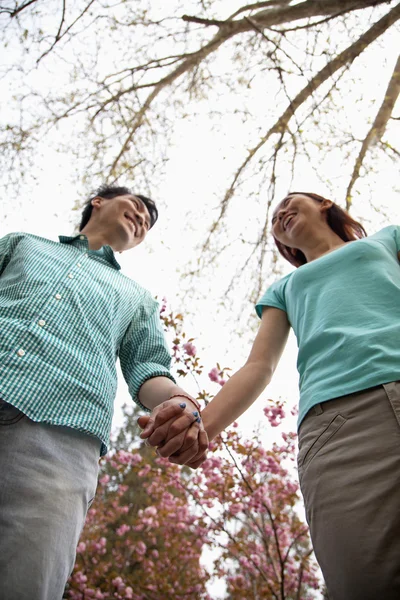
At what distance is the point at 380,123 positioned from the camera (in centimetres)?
377

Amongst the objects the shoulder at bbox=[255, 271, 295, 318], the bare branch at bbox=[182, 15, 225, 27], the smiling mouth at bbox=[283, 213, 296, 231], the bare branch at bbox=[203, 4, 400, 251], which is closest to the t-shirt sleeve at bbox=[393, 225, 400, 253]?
the shoulder at bbox=[255, 271, 295, 318]

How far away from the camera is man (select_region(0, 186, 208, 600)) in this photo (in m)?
0.92

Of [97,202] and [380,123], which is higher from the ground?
[380,123]

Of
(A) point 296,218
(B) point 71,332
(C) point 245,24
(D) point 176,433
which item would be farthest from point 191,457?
(C) point 245,24

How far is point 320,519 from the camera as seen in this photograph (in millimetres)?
957

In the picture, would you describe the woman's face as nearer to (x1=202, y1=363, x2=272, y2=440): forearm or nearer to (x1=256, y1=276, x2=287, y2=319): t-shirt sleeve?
(x1=256, y1=276, x2=287, y2=319): t-shirt sleeve

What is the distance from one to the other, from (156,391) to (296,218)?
3.66 feet

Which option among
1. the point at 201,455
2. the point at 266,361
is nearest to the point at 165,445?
→ the point at 201,455

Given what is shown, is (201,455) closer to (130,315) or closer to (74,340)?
(74,340)

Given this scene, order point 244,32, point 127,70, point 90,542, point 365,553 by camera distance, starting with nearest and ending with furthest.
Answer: point 365,553, point 244,32, point 127,70, point 90,542

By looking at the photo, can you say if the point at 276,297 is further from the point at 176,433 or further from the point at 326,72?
the point at 326,72

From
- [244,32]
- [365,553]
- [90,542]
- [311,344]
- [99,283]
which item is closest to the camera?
[365,553]

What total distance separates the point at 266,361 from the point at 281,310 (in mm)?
270

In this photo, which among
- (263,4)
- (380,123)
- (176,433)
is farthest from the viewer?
(263,4)
